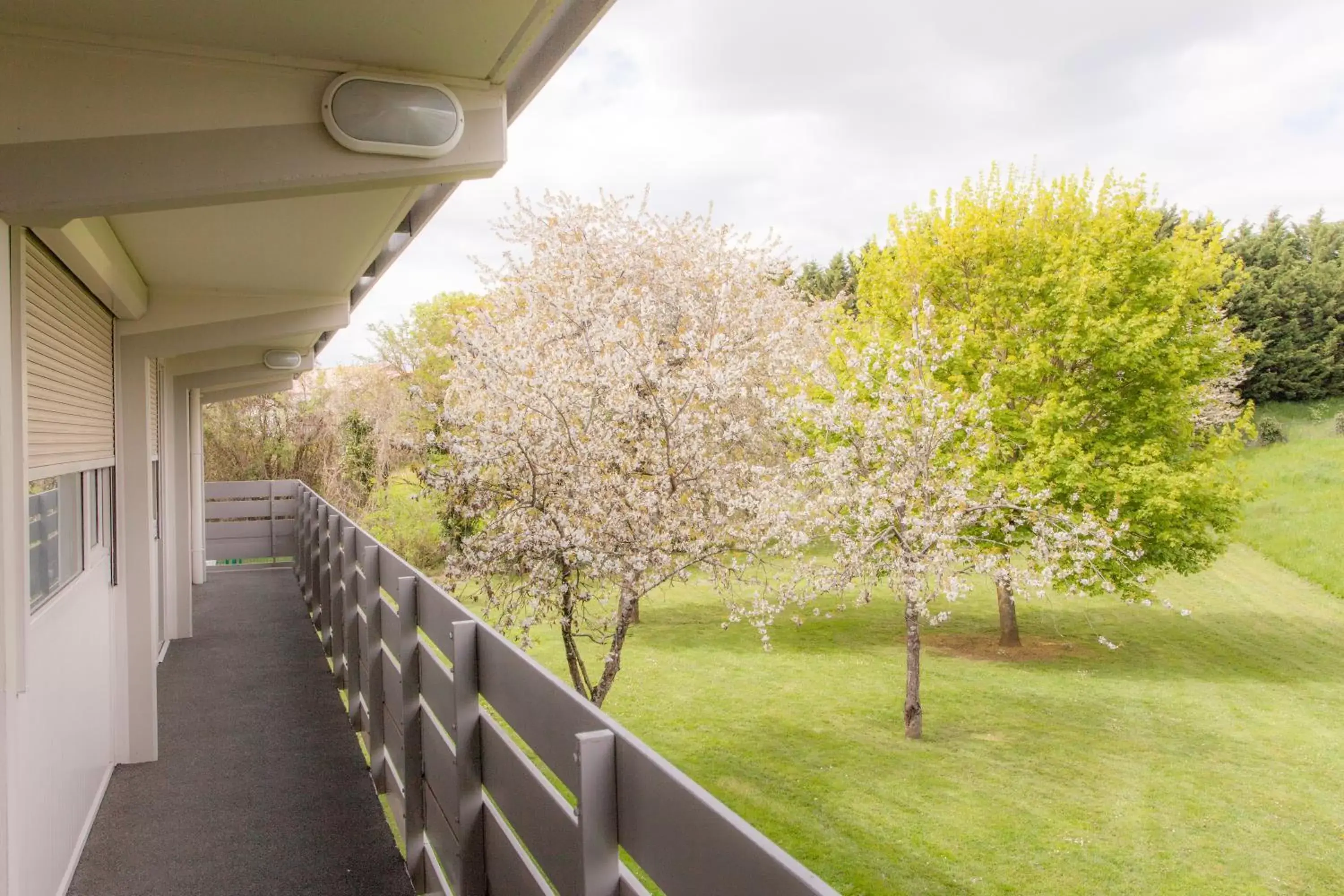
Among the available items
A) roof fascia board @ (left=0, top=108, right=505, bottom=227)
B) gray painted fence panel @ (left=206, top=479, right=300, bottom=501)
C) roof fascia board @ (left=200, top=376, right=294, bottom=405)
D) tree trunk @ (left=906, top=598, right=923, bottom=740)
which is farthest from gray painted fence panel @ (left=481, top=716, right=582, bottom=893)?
gray painted fence panel @ (left=206, top=479, right=300, bottom=501)

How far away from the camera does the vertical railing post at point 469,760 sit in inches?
81.0

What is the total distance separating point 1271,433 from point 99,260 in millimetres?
30534

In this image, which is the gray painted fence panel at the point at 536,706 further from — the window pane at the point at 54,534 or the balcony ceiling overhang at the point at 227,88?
the window pane at the point at 54,534

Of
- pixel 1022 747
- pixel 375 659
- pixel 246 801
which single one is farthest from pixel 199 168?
pixel 1022 747

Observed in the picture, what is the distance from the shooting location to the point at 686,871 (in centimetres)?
101

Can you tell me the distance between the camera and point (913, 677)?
30.8 feet

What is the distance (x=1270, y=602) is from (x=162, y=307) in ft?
63.8

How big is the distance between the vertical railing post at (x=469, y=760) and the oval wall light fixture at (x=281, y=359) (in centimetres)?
611

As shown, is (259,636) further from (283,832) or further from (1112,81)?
(1112,81)

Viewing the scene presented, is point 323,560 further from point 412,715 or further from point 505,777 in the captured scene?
point 505,777

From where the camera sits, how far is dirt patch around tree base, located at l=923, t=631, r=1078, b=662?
13.0 m

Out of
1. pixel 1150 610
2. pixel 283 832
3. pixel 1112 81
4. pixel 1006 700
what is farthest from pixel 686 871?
pixel 1112 81

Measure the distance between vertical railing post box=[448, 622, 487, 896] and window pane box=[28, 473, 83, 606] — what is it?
1.51 meters

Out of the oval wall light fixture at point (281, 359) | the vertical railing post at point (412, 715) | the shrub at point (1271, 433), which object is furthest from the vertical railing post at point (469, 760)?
the shrub at point (1271, 433)
